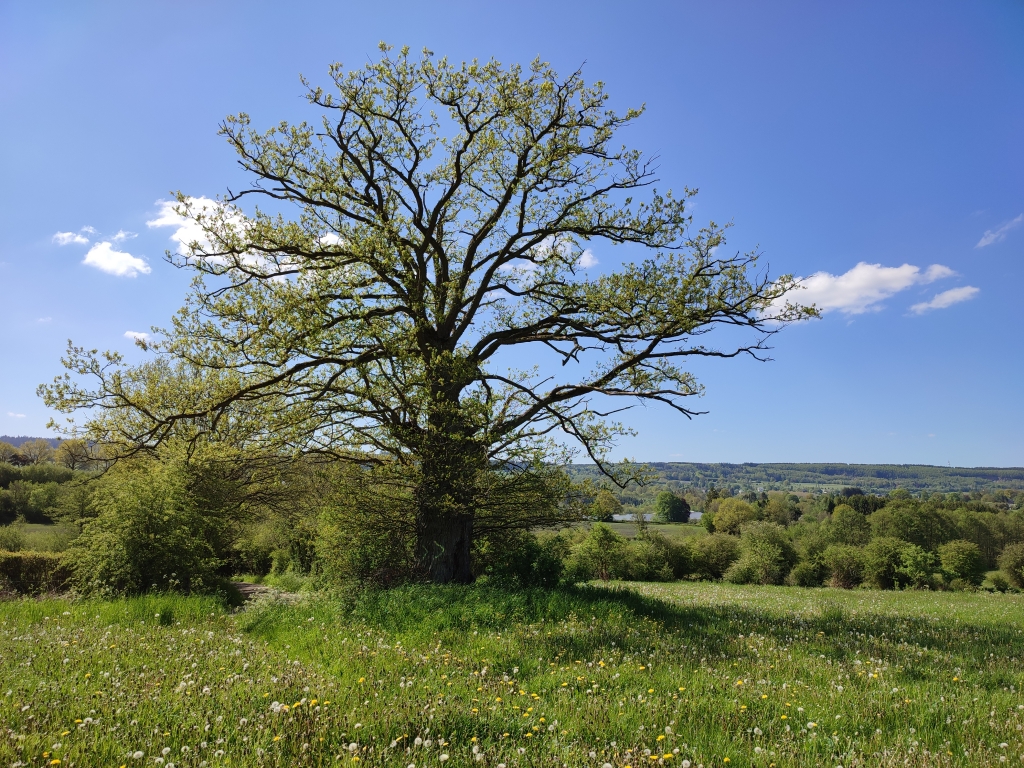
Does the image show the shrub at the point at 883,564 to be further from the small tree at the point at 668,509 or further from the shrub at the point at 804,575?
the small tree at the point at 668,509

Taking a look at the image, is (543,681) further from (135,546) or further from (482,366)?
(135,546)

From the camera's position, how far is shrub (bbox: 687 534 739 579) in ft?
140

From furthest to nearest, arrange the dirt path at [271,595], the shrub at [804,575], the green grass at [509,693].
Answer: the shrub at [804,575] → the dirt path at [271,595] → the green grass at [509,693]

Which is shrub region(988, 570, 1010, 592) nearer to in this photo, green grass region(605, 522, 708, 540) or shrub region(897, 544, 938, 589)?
shrub region(897, 544, 938, 589)

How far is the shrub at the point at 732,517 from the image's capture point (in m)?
86.0

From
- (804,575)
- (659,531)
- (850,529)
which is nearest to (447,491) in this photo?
(804,575)

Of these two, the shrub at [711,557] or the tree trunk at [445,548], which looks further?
the shrub at [711,557]

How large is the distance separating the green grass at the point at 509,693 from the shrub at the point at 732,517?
82.1 metres

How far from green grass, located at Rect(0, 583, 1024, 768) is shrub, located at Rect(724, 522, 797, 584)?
31316mm

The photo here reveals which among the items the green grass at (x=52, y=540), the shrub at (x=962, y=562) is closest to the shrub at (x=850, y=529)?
the shrub at (x=962, y=562)

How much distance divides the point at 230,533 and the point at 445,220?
18.6 m

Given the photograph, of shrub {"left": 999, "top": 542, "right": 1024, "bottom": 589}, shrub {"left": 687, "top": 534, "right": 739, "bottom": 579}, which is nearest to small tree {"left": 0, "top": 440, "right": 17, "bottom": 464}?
shrub {"left": 687, "top": 534, "right": 739, "bottom": 579}

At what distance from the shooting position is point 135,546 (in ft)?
43.1

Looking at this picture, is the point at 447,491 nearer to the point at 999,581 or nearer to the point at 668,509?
the point at 999,581
